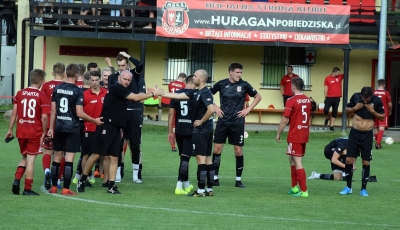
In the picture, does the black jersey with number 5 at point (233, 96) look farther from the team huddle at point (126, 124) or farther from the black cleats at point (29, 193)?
the black cleats at point (29, 193)

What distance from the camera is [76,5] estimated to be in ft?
102

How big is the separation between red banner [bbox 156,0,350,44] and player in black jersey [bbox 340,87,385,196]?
1602 cm

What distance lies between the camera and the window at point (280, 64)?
33938mm

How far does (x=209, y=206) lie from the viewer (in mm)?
12953

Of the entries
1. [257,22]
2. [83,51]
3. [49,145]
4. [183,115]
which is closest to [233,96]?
[183,115]

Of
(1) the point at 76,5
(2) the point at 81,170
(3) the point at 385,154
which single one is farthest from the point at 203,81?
(1) the point at 76,5

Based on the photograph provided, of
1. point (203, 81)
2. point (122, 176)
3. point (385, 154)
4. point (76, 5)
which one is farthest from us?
point (76, 5)

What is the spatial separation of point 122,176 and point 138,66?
2518 millimetres

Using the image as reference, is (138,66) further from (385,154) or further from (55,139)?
(385,154)

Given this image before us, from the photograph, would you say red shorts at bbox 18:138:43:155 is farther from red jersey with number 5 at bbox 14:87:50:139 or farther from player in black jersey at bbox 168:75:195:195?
player in black jersey at bbox 168:75:195:195

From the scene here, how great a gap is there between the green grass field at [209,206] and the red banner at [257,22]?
40.5 ft

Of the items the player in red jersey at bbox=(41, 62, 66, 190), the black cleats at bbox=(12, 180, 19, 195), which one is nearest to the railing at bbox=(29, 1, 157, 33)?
the player in red jersey at bbox=(41, 62, 66, 190)

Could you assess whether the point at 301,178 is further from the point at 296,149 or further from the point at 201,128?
the point at 201,128

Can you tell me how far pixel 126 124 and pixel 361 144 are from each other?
13.4 feet
